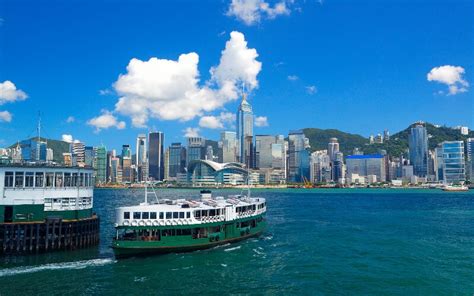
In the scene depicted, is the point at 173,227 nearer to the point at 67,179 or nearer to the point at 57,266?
the point at 57,266

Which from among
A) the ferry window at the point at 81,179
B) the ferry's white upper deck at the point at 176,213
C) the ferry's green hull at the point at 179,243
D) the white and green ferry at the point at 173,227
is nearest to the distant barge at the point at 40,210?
the ferry window at the point at 81,179

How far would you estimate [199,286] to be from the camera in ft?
129

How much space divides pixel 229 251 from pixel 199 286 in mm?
16251

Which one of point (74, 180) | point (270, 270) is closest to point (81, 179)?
point (74, 180)

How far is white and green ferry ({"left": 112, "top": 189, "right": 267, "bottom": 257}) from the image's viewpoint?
49719 millimetres

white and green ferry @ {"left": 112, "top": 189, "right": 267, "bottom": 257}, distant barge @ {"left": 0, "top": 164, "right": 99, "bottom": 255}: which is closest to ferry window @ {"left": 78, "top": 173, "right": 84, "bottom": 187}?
distant barge @ {"left": 0, "top": 164, "right": 99, "bottom": 255}

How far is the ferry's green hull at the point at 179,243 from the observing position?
49.0m

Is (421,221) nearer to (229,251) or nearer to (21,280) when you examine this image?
(229,251)

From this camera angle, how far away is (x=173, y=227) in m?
51.8

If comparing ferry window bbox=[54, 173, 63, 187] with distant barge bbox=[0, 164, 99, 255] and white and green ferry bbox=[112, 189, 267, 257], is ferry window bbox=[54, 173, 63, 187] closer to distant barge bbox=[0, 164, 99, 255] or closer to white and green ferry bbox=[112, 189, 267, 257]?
distant barge bbox=[0, 164, 99, 255]

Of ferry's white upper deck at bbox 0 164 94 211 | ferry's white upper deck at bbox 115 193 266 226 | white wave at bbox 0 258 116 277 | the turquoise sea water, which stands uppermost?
ferry's white upper deck at bbox 0 164 94 211

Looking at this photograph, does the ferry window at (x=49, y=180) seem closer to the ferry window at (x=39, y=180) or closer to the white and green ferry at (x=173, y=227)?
the ferry window at (x=39, y=180)

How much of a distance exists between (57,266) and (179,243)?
14267 millimetres

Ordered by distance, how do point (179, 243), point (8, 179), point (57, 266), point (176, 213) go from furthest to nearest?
point (176, 213)
point (179, 243)
point (8, 179)
point (57, 266)
